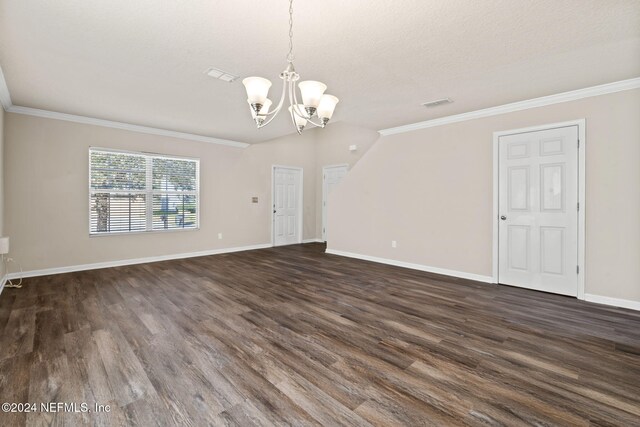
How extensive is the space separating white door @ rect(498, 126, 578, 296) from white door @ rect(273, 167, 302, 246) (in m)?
4.93

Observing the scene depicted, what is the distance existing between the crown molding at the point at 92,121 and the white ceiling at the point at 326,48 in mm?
188

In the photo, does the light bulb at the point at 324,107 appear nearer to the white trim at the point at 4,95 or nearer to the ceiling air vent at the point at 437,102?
the ceiling air vent at the point at 437,102

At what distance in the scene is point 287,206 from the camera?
7805 mm

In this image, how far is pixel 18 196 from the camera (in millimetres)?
4285

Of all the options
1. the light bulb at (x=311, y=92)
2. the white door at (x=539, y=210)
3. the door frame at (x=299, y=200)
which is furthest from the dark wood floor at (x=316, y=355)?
the door frame at (x=299, y=200)

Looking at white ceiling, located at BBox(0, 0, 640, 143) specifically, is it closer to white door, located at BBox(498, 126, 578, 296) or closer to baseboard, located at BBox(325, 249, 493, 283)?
white door, located at BBox(498, 126, 578, 296)

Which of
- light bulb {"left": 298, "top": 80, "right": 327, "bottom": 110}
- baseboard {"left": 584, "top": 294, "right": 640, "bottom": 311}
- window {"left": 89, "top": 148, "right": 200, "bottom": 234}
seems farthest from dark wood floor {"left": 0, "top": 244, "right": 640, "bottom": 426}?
light bulb {"left": 298, "top": 80, "right": 327, "bottom": 110}

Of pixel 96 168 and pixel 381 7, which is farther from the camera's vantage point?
pixel 96 168

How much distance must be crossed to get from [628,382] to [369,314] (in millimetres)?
1901

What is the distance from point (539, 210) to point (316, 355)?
3.60 metres

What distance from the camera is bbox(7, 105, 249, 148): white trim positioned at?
14.3 ft

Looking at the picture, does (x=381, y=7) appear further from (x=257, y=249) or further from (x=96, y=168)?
(x=257, y=249)

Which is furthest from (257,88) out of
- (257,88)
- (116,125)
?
(116,125)

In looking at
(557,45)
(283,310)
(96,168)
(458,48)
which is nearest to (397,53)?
(458,48)
